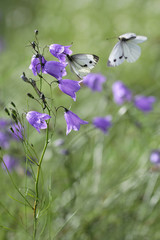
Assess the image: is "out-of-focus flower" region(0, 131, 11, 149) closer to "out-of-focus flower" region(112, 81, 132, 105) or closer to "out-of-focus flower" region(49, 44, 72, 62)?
"out-of-focus flower" region(112, 81, 132, 105)

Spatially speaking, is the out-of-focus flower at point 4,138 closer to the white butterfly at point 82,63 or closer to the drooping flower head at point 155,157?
the drooping flower head at point 155,157

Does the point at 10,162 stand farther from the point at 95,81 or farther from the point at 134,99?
the point at 134,99

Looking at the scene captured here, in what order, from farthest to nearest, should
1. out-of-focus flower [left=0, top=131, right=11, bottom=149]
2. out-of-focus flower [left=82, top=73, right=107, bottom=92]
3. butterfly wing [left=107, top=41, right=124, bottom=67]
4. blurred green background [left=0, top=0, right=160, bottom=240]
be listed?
1. out-of-focus flower [left=82, top=73, right=107, bottom=92]
2. out-of-focus flower [left=0, top=131, right=11, bottom=149]
3. blurred green background [left=0, top=0, right=160, bottom=240]
4. butterfly wing [left=107, top=41, right=124, bottom=67]

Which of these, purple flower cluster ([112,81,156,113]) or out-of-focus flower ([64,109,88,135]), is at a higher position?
purple flower cluster ([112,81,156,113])

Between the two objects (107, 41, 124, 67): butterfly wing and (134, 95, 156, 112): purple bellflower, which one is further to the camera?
(134, 95, 156, 112): purple bellflower

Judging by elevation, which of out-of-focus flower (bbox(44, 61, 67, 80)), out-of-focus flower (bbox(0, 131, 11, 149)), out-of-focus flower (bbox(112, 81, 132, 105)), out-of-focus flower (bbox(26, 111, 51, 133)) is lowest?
out-of-focus flower (bbox(26, 111, 51, 133))

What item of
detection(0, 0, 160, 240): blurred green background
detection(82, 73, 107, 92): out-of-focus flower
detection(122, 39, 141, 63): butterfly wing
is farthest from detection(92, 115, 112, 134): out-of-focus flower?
detection(122, 39, 141, 63): butterfly wing

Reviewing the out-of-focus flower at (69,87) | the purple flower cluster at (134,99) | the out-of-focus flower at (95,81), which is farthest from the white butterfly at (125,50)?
the out-of-focus flower at (95,81)
